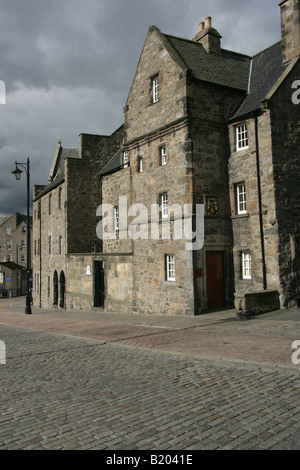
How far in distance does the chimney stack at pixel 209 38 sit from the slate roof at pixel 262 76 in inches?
87.9

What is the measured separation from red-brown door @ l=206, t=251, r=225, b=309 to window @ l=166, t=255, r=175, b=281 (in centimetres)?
163

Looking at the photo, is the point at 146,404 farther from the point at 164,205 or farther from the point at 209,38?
the point at 209,38

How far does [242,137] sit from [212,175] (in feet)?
7.31

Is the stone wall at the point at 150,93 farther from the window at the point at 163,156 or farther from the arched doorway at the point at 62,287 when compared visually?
the arched doorway at the point at 62,287

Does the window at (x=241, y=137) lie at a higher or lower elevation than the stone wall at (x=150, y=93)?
lower

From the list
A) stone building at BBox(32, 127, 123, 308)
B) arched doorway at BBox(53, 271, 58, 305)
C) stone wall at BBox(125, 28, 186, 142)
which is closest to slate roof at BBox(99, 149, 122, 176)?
stone building at BBox(32, 127, 123, 308)

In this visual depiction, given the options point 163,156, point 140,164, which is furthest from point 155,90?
point 140,164

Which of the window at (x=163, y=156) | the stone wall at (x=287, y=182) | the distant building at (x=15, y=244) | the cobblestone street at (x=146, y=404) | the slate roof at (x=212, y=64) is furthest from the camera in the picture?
the distant building at (x=15, y=244)

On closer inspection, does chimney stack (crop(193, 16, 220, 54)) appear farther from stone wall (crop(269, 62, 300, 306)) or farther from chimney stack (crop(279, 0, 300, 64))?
stone wall (crop(269, 62, 300, 306))

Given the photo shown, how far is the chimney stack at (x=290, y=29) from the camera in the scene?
17.0m

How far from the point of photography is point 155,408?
581 cm

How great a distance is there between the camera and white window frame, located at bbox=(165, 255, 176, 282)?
17984 millimetres

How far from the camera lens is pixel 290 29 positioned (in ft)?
57.0

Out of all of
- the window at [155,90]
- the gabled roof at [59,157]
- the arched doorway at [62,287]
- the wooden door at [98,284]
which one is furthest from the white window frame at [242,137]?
the gabled roof at [59,157]
